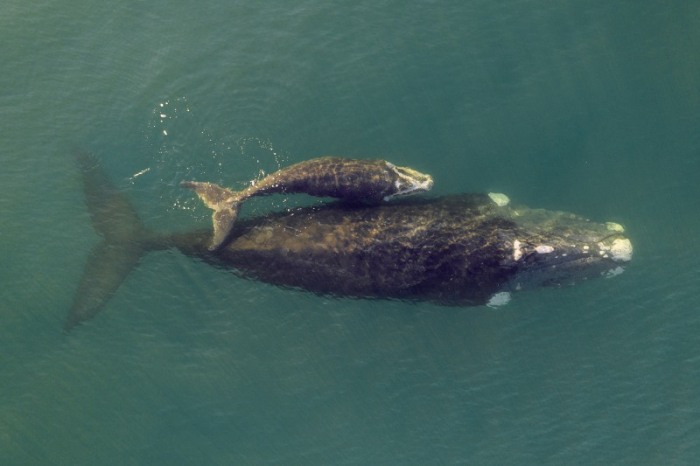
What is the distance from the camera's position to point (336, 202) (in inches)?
773

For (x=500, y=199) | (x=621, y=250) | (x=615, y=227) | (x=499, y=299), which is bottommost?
(x=499, y=299)

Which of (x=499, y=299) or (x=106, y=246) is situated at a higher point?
(x=106, y=246)

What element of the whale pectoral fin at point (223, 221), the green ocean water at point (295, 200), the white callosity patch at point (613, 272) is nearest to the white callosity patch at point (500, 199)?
the green ocean water at point (295, 200)

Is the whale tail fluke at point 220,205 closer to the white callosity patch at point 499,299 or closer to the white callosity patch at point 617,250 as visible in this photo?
the white callosity patch at point 499,299

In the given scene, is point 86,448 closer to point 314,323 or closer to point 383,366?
point 314,323

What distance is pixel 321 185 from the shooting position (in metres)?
18.8

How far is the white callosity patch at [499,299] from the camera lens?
19.2 m

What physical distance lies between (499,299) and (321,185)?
6.76 meters

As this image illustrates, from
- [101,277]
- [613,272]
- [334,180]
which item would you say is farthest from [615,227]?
[101,277]

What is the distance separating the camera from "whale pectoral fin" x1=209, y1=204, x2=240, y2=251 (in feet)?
60.6

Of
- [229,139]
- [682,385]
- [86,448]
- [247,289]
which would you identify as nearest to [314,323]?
[247,289]

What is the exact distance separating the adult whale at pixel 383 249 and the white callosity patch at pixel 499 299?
0.06 m

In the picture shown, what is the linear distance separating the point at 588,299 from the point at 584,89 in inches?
293

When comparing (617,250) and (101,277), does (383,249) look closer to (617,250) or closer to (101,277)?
(617,250)
